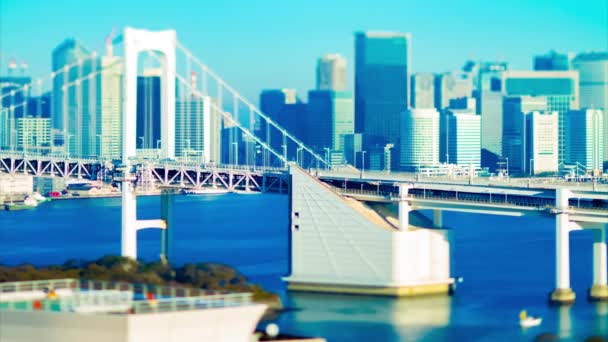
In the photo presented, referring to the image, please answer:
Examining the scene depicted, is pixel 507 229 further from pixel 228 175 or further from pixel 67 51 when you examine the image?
pixel 67 51

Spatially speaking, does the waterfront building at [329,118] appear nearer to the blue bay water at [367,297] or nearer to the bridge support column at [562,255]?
the blue bay water at [367,297]

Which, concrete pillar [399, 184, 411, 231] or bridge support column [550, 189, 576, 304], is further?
concrete pillar [399, 184, 411, 231]

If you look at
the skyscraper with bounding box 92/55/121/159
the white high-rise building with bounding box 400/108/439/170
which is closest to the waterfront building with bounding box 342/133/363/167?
the white high-rise building with bounding box 400/108/439/170

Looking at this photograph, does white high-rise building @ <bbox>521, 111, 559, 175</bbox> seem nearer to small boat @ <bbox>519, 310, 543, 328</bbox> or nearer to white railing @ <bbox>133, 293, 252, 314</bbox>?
small boat @ <bbox>519, 310, 543, 328</bbox>

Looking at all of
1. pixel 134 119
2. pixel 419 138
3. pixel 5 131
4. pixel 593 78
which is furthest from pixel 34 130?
pixel 593 78

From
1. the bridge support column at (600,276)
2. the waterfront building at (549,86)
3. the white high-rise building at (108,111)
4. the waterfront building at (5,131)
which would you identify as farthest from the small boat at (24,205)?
the waterfront building at (549,86)

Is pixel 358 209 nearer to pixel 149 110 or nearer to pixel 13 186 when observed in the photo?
pixel 13 186
